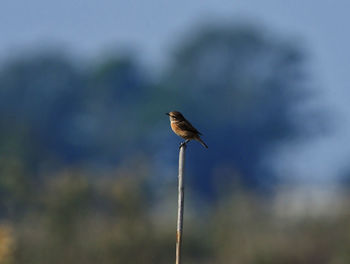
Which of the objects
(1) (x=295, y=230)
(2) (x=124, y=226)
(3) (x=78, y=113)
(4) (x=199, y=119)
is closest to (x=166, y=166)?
(4) (x=199, y=119)

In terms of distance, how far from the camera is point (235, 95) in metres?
66.5

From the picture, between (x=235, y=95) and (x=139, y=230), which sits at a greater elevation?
(x=235, y=95)

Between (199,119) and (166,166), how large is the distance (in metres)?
2.99

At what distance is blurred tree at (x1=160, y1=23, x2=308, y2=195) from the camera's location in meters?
61.1

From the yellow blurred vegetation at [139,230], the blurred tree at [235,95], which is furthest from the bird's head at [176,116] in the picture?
the blurred tree at [235,95]

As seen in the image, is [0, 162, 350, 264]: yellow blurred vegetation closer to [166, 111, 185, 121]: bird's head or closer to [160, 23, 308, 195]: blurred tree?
[166, 111, 185, 121]: bird's head

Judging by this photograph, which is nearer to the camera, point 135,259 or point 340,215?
point 135,259

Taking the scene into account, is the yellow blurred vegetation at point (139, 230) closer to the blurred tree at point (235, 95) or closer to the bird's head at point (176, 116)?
the bird's head at point (176, 116)

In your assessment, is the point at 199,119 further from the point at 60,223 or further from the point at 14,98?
the point at 60,223

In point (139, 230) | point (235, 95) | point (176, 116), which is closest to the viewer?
point (176, 116)

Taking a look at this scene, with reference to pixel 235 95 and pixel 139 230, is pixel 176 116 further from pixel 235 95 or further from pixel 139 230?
pixel 235 95

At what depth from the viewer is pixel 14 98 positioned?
2621 inches

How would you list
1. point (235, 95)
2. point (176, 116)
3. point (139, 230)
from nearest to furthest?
point (176, 116)
point (139, 230)
point (235, 95)

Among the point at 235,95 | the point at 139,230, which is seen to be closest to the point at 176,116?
the point at 139,230
